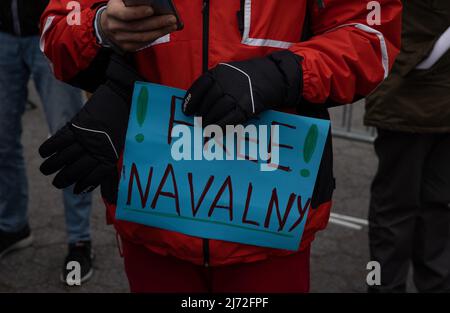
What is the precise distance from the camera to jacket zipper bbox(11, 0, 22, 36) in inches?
99.4

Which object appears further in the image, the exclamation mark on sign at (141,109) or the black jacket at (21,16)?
the black jacket at (21,16)

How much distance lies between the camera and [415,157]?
235 cm

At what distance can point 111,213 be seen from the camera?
158cm

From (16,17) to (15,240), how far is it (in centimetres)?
114

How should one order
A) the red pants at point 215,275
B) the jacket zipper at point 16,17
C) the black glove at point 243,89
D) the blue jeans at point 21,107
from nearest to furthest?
the black glove at point 243,89 < the red pants at point 215,275 < the jacket zipper at point 16,17 < the blue jeans at point 21,107

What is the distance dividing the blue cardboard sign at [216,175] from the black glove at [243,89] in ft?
0.21

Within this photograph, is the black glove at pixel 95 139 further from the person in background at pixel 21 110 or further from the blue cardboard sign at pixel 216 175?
the person in background at pixel 21 110

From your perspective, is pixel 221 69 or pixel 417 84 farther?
pixel 417 84

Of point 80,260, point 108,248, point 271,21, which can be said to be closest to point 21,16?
point 80,260

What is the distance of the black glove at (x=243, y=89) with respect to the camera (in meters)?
1.29

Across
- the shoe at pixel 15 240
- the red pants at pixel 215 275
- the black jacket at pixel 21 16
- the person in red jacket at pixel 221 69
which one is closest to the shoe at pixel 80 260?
the shoe at pixel 15 240

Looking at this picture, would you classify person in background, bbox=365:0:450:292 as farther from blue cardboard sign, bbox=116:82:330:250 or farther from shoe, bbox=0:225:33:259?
shoe, bbox=0:225:33:259

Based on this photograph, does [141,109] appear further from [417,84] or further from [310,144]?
[417,84]
